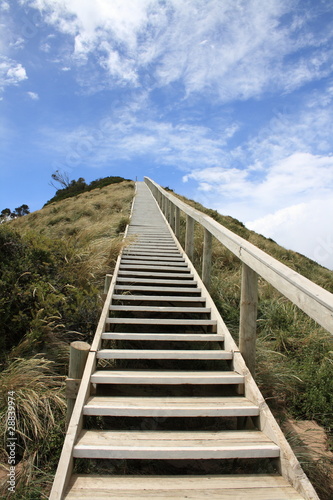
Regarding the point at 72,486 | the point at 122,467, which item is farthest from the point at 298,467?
the point at 72,486

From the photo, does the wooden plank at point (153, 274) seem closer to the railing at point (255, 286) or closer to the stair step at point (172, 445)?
the railing at point (255, 286)

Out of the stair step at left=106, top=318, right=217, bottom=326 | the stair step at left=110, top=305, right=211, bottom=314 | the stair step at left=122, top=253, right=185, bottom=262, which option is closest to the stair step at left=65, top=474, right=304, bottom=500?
the stair step at left=106, top=318, right=217, bottom=326

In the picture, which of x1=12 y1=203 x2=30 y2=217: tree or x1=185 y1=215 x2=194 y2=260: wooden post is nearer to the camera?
x1=185 y1=215 x2=194 y2=260: wooden post

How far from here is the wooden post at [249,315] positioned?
3.01 meters

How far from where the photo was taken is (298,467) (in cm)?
204

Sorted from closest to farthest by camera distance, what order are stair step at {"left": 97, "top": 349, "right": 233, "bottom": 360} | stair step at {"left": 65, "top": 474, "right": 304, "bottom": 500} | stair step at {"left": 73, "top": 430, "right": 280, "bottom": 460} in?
1. stair step at {"left": 65, "top": 474, "right": 304, "bottom": 500}
2. stair step at {"left": 73, "top": 430, "right": 280, "bottom": 460}
3. stair step at {"left": 97, "top": 349, "right": 233, "bottom": 360}

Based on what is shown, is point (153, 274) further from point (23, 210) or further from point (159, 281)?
point (23, 210)

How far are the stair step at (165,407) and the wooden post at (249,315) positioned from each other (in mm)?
481

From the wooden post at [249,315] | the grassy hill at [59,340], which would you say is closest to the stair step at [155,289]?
the grassy hill at [59,340]

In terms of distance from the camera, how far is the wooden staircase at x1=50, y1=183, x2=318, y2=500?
201 centimetres

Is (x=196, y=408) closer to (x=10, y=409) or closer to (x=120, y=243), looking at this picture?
(x=10, y=409)

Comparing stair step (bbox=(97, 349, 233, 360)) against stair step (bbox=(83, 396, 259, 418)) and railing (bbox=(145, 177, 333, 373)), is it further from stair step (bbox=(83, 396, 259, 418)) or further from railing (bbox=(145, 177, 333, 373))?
stair step (bbox=(83, 396, 259, 418))

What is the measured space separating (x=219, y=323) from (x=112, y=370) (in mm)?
1286

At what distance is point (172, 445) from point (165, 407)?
0.31 metres
